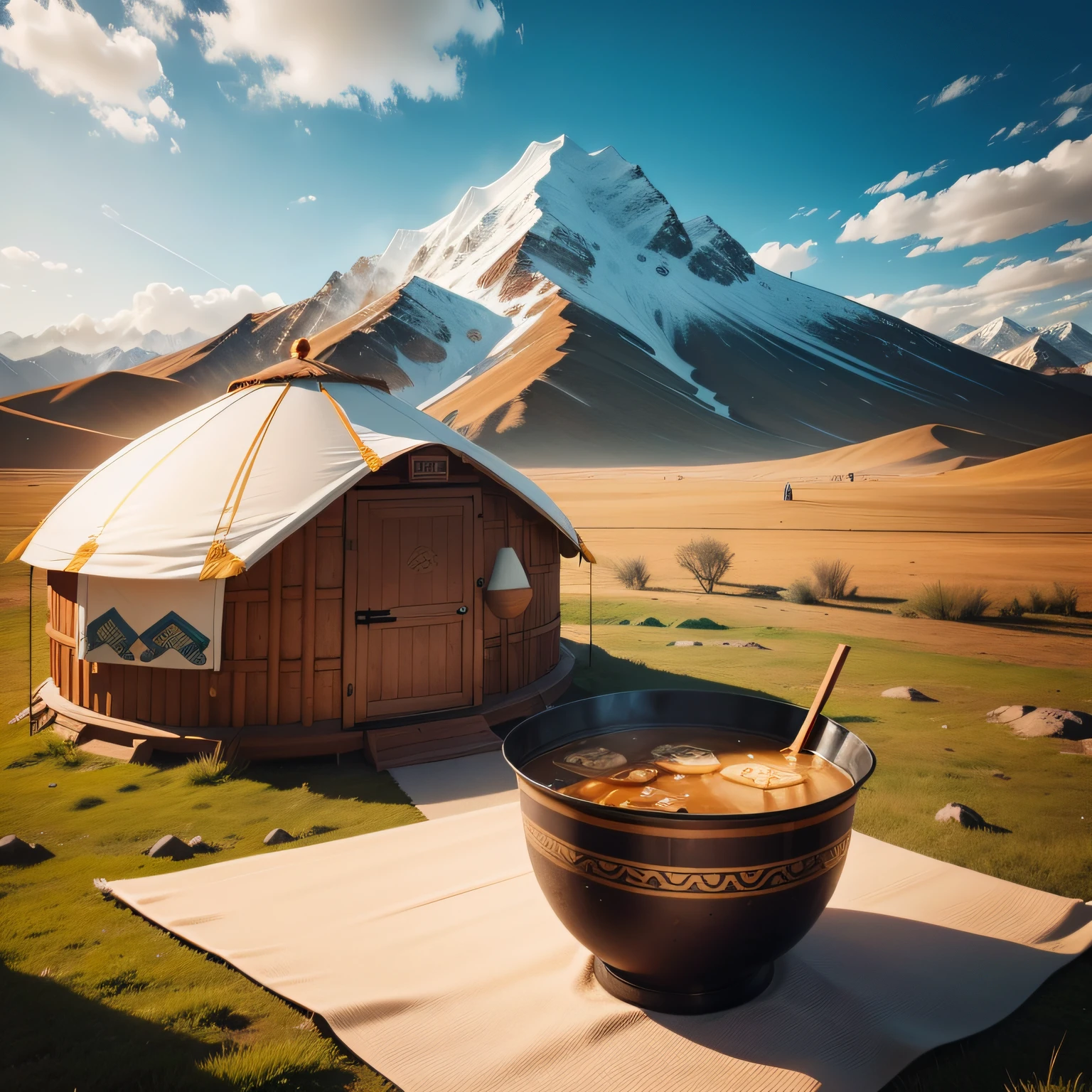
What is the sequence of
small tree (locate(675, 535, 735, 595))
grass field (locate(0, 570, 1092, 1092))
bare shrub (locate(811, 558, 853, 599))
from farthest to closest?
small tree (locate(675, 535, 735, 595))
bare shrub (locate(811, 558, 853, 599))
grass field (locate(0, 570, 1092, 1092))

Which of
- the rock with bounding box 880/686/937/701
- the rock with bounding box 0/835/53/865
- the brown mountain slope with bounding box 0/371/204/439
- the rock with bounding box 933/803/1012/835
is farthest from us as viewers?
the brown mountain slope with bounding box 0/371/204/439

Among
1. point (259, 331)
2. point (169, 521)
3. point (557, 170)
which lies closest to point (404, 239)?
point (557, 170)

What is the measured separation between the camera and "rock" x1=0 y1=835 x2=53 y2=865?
4039mm

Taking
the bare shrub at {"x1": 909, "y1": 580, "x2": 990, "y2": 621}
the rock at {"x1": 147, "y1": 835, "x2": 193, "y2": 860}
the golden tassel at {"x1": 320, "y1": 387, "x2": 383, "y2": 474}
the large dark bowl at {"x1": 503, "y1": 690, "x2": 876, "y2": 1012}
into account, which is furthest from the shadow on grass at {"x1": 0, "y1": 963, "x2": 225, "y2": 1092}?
the bare shrub at {"x1": 909, "y1": 580, "x2": 990, "y2": 621}

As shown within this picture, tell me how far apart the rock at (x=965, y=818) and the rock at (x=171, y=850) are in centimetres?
447

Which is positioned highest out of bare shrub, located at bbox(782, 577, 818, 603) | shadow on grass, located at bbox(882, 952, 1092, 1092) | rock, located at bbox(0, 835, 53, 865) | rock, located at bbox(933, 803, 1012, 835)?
bare shrub, located at bbox(782, 577, 818, 603)

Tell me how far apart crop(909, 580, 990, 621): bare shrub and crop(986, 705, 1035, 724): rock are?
506cm

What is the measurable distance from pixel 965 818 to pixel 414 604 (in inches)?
160

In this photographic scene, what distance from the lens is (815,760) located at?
2711 millimetres

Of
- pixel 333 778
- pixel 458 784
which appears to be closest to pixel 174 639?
pixel 333 778

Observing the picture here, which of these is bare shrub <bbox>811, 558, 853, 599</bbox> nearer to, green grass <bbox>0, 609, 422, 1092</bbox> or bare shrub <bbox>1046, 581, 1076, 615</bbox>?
bare shrub <bbox>1046, 581, 1076, 615</bbox>

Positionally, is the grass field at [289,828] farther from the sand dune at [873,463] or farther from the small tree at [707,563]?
the sand dune at [873,463]

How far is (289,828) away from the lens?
4.45 m

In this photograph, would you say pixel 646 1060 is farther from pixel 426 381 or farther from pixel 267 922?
pixel 426 381
